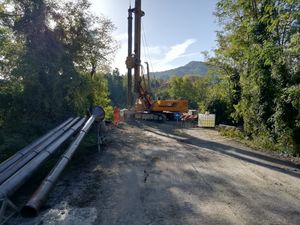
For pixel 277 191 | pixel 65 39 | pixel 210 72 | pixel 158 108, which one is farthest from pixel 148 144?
pixel 210 72

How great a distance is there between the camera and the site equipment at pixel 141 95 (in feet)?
67.6

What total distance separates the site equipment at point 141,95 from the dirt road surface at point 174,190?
11.5 metres

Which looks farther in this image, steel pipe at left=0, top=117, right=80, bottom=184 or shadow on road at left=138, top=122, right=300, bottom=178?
shadow on road at left=138, top=122, right=300, bottom=178

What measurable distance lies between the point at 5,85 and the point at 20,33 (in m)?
2.60

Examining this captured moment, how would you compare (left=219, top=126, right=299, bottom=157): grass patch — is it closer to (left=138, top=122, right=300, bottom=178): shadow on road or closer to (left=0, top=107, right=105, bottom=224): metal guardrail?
(left=138, top=122, right=300, bottom=178): shadow on road

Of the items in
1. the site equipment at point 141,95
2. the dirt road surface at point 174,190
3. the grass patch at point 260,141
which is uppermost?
the site equipment at point 141,95

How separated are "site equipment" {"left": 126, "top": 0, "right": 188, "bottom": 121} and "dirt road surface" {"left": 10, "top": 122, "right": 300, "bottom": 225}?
37.8ft

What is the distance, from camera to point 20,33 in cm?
1221

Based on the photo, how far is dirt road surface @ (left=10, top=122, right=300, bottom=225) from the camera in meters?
4.39

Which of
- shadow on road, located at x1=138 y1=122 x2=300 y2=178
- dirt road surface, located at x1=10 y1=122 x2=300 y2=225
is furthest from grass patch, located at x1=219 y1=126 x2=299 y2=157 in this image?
dirt road surface, located at x1=10 y1=122 x2=300 y2=225

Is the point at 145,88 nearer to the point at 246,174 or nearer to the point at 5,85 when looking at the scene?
the point at 5,85

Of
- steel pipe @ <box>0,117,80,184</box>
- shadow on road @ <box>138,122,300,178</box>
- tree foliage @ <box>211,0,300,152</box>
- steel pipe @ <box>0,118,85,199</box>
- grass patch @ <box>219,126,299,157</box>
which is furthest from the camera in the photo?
grass patch @ <box>219,126,299,157</box>

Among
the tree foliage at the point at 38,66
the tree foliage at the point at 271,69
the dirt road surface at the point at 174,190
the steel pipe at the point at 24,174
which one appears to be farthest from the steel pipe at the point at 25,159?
the tree foliage at the point at 271,69

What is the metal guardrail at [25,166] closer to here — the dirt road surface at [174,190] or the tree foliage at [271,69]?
the dirt road surface at [174,190]
